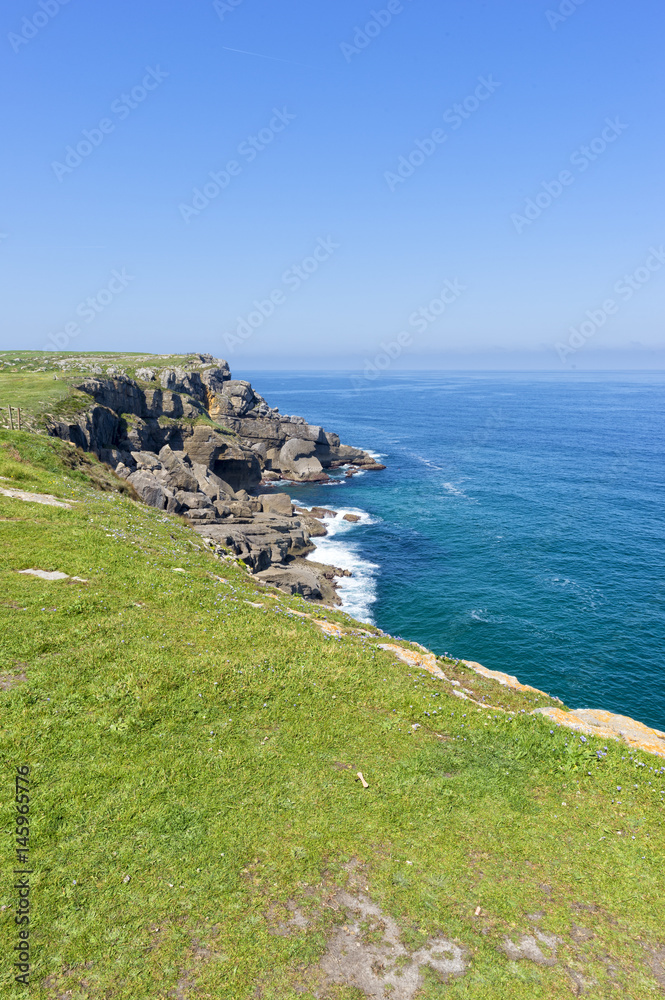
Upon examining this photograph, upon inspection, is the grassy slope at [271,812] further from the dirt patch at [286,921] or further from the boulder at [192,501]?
the boulder at [192,501]

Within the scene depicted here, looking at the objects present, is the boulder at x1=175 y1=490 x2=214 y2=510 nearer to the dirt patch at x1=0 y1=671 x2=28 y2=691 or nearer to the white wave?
the white wave

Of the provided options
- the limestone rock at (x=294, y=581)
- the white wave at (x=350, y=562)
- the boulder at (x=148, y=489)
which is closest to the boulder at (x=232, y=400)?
the white wave at (x=350, y=562)

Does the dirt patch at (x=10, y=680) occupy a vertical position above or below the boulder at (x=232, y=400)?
below

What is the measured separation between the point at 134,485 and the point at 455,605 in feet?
101

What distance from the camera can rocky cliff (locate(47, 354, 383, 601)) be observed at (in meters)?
46.5

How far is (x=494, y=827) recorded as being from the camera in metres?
10.4

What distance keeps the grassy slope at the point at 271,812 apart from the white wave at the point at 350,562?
96.1 feet

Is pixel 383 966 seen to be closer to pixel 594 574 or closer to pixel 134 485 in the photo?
pixel 134 485

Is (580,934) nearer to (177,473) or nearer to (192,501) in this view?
(192,501)

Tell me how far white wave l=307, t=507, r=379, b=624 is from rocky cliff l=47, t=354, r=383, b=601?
174 centimetres

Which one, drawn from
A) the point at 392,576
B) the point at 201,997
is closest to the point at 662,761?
the point at 201,997

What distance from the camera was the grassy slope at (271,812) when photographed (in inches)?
300

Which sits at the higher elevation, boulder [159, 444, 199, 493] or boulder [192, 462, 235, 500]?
boulder [159, 444, 199, 493]

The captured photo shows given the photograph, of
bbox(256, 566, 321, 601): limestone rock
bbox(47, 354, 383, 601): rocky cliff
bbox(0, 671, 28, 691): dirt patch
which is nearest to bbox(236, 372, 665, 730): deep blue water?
bbox(256, 566, 321, 601): limestone rock
